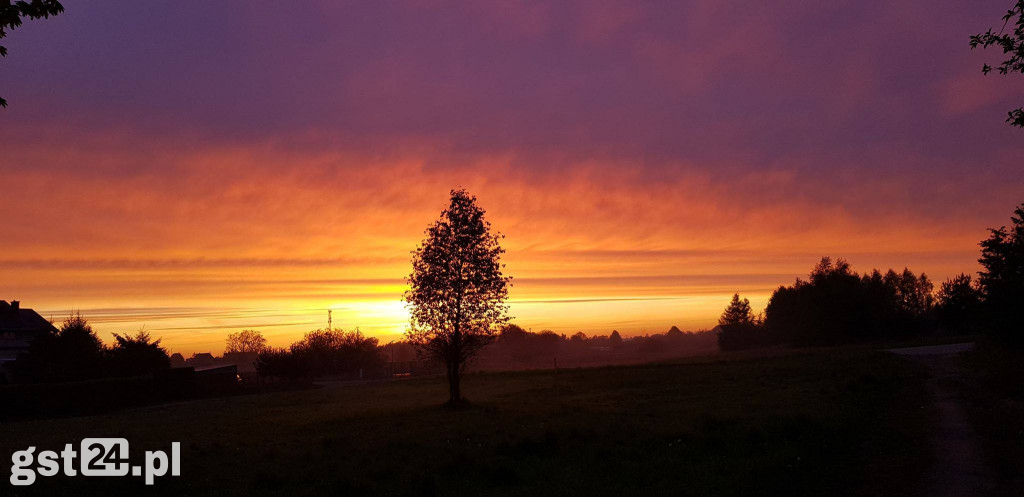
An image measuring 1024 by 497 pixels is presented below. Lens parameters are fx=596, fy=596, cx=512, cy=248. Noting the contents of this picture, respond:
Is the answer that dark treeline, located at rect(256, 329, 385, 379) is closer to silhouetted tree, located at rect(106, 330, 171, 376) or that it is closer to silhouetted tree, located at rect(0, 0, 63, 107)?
silhouetted tree, located at rect(106, 330, 171, 376)

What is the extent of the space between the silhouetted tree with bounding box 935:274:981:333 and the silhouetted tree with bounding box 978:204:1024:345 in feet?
6.07

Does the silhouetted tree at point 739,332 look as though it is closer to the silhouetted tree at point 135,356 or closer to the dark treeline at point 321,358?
the dark treeline at point 321,358

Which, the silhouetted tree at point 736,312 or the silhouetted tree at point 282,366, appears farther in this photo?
the silhouetted tree at point 736,312

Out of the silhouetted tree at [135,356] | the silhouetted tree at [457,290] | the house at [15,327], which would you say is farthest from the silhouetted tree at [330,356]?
the silhouetted tree at [457,290]

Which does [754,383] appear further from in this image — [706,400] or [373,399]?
[373,399]

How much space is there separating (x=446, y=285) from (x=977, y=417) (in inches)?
1051

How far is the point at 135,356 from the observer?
67.4 meters

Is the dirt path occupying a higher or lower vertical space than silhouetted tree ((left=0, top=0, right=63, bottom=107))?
lower

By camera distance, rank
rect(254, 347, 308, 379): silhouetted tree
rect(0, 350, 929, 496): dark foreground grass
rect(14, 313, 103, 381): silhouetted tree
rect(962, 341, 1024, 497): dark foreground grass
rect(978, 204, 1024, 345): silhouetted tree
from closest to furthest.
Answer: rect(962, 341, 1024, 497): dark foreground grass, rect(0, 350, 929, 496): dark foreground grass, rect(978, 204, 1024, 345): silhouetted tree, rect(14, 313, 103, 381): silhouetted tree, rect(254, 347, 308, 379): silhouetted tree

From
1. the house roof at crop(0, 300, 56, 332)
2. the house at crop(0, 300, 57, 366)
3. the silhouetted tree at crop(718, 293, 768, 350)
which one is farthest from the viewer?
the silhouetted tree at crop(718, 293, 768, 350)

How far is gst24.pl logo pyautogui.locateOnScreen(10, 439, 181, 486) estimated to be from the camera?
17953 mm

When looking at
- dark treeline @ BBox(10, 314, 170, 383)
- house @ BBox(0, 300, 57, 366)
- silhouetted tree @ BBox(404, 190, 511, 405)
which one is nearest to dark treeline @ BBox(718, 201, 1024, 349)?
silhouetted tree @ BBox(404, 190, 511, 405)

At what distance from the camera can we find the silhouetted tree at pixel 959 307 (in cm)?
3889

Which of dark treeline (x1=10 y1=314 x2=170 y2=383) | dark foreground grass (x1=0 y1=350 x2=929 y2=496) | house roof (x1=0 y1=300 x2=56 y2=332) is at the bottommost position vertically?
dark foreground grass (x1=0 y1=350 x2=929 y2=496)
